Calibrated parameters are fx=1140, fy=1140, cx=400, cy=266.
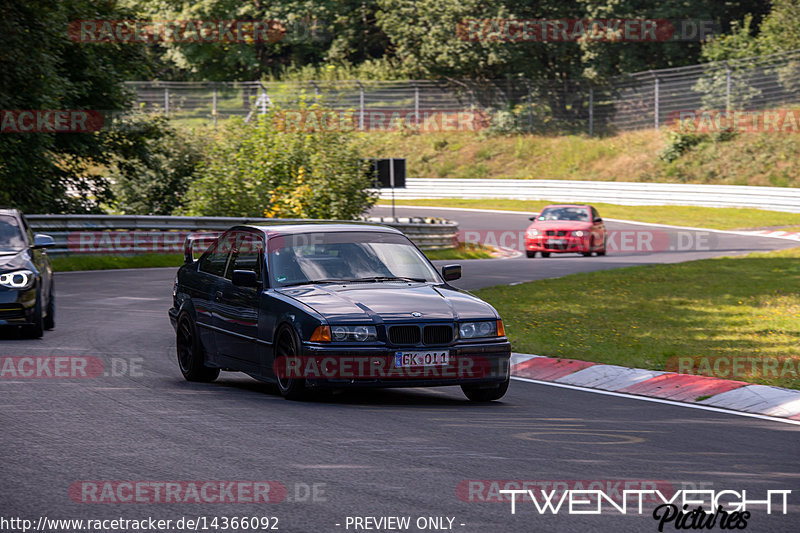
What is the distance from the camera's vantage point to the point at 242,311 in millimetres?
10219

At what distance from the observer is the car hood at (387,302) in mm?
9180

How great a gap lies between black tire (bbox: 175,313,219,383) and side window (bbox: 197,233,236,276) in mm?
530

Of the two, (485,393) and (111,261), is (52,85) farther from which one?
(485,393)

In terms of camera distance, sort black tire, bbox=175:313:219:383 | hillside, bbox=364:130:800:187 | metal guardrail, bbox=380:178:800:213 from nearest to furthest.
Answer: black tire, bbox=175:313:219:383, metal guardrail, bbox=380:178:800:213, hillside, bbox=364:130:800:187

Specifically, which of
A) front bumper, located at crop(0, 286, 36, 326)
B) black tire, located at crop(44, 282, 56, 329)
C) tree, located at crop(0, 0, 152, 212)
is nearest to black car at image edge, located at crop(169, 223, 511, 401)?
front bumper, located at crop(0, 286, 36, 326)

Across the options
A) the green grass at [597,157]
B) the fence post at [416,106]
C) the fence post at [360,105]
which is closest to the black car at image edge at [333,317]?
the green grass at [597,157]

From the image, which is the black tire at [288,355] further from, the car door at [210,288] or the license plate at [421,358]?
the car door at [210,288]

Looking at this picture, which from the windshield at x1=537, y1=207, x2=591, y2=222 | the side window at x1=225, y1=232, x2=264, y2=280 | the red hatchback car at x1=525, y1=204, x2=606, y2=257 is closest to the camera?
the side window at x1=225, y1=232, x2=264, y2=280

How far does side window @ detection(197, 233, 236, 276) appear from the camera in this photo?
1105cm

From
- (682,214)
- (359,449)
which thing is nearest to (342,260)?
(359,449)

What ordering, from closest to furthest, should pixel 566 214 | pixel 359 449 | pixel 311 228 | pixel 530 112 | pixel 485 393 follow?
pixel 359 449, pixel 485 393, pixel 311 228, pixel 566 214, pixel 530 112

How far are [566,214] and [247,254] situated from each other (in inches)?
912

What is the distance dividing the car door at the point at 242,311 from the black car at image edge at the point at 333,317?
12 mm

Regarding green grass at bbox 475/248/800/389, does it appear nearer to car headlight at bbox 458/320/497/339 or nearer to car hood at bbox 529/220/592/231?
car headlight at bbox 458/320/497/339
